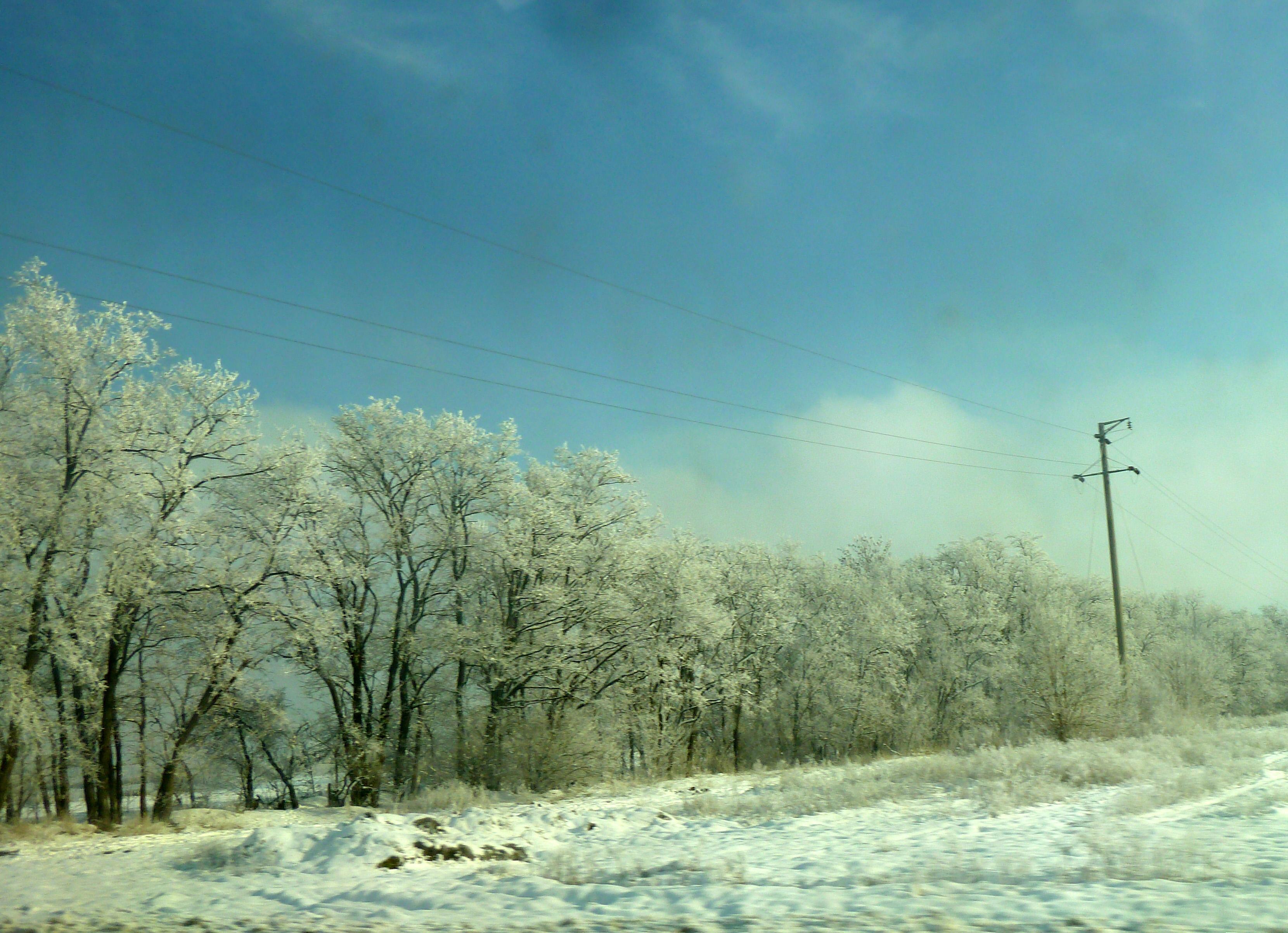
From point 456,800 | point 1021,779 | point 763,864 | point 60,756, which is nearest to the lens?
point 763,864

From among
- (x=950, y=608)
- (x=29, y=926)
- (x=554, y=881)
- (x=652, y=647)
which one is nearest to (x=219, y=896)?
(x=29, y=926)

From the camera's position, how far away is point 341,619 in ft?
92.1

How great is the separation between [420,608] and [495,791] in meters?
7.41

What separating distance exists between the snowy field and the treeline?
22.0 feet

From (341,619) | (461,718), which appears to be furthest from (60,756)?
(461,718)

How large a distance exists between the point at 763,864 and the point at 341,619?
824 inches

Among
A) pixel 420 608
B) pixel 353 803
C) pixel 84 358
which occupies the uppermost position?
pixel 84 358

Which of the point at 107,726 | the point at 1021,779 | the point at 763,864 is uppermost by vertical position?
the point at 107,726

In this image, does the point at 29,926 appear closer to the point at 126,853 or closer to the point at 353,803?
the point at 126,853

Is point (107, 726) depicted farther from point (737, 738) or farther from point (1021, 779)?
point (737, 738)

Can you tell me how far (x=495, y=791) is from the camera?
26.3 meters

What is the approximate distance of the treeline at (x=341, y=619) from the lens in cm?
2106

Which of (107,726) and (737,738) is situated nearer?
(107,726)

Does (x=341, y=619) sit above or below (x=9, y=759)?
above
